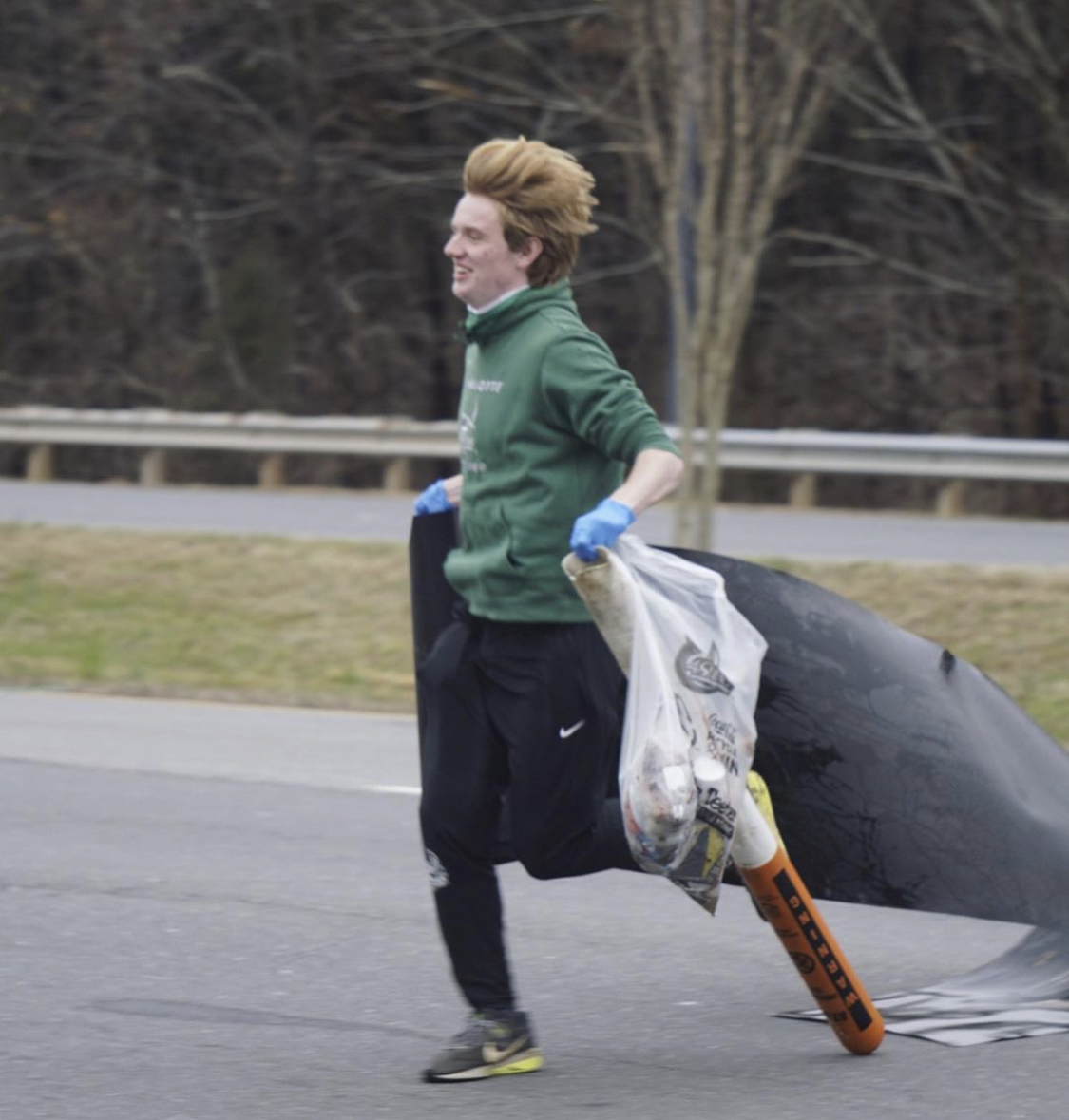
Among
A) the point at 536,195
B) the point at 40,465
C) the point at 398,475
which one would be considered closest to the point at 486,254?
the point at 536,195

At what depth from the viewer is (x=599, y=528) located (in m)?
4.36

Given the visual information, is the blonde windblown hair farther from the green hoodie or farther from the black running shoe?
the black running shoe

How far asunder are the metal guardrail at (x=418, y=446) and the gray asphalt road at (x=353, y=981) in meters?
9.37

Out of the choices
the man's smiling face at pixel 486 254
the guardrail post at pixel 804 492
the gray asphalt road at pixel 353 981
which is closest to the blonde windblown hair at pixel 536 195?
the man's smiling face at pixel 486 254

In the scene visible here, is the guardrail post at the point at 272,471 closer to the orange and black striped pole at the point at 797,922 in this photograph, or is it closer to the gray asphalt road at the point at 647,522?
the gray asphalt road at the point at 647,522

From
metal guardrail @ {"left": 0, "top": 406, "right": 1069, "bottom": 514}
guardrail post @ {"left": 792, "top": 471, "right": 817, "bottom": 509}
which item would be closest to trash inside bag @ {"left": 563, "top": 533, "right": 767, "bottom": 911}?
metal guardrail @ {"left": 0, "top": 406, "right": 1069, "bottom": 514}

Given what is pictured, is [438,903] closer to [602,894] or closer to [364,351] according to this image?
[602,894]

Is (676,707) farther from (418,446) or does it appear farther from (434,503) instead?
(418,446)

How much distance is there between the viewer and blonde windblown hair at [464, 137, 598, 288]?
15.0 ft

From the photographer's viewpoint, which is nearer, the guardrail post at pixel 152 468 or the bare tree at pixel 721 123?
the bare tree at pixel 721 123

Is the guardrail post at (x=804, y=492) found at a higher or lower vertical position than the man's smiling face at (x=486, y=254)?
lower

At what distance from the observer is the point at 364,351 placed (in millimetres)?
29328

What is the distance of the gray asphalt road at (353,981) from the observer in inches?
183

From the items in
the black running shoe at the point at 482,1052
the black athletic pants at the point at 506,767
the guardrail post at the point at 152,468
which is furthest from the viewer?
the guardrail post at the point at 152,468
